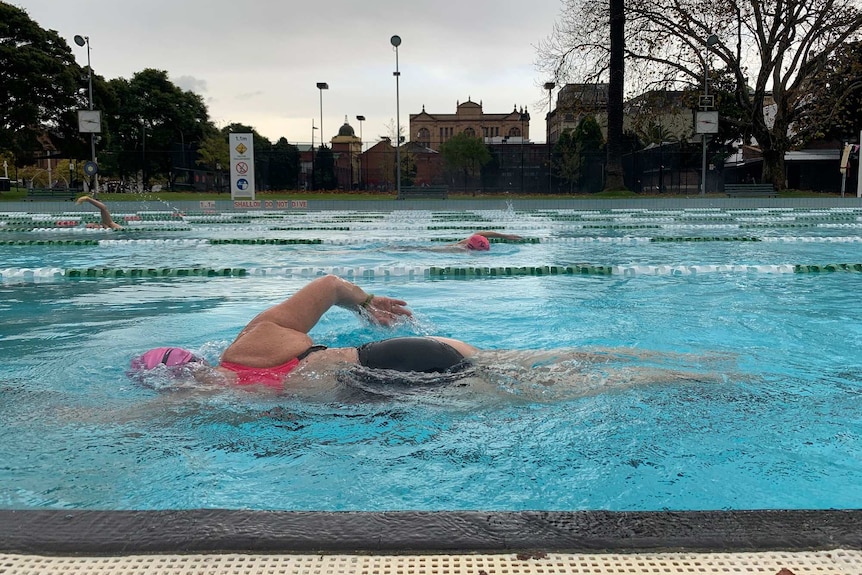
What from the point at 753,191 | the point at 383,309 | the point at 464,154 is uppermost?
the point at 464,154

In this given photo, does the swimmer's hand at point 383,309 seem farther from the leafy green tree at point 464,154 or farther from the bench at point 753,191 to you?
the leafy green tree at point 464,154

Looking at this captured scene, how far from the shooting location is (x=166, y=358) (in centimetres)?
357

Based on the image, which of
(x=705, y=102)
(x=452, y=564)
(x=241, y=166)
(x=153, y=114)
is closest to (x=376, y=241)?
(x=452, y=564)

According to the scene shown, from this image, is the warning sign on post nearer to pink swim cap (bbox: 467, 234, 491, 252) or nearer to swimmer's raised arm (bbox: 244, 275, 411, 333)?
pink swim cap (bbox: 467, 234, 491, 252)

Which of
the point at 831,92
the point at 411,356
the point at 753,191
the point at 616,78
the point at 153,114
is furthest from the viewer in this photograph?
the point at 153,114

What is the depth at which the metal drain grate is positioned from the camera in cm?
148

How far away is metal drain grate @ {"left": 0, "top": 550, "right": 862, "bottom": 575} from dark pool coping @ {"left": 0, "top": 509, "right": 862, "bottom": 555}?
29 millimetres

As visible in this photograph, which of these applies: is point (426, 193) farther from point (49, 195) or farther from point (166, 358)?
point (166, 358)

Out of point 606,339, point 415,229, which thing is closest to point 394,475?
point 606,339

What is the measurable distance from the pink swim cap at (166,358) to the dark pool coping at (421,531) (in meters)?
1.79

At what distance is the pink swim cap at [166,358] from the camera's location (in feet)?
11.6

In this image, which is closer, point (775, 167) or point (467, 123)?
point (775, 167)

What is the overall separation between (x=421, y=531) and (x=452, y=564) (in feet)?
0.52

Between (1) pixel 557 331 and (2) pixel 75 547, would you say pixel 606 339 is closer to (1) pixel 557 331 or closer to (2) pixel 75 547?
(1) pixel 557 331
